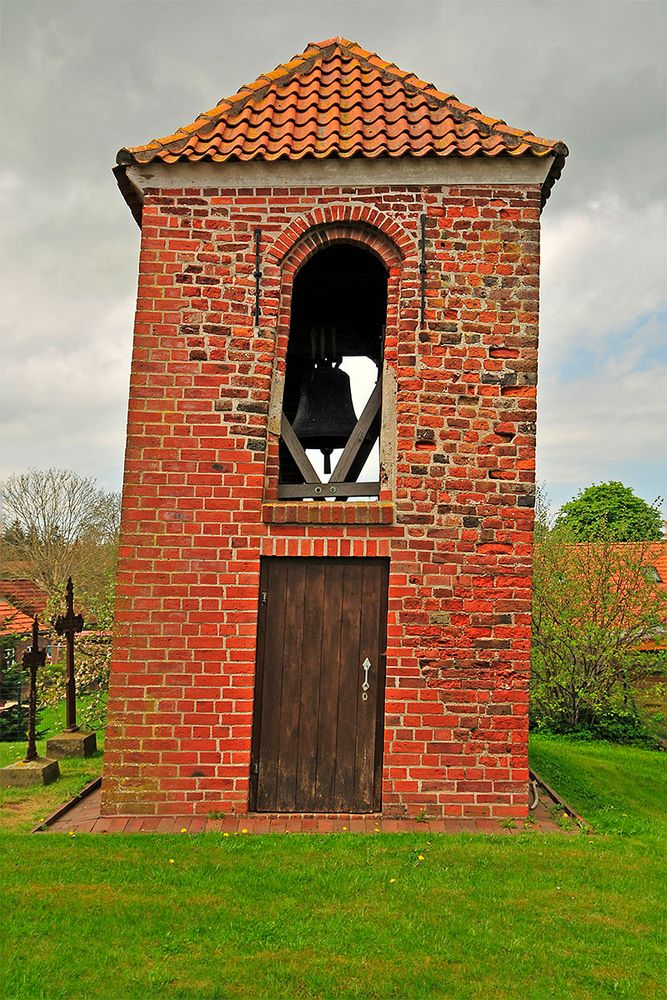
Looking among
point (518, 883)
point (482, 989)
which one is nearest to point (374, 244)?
point (518, 883)

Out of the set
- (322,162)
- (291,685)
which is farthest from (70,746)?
(322,162)

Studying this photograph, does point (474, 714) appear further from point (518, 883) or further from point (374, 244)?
point (374, 244)

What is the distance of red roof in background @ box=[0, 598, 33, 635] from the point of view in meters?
21.3

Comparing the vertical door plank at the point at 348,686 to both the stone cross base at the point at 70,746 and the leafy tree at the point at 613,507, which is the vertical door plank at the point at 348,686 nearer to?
the stone cross base at the point at 70,746

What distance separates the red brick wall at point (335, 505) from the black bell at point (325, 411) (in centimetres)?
89

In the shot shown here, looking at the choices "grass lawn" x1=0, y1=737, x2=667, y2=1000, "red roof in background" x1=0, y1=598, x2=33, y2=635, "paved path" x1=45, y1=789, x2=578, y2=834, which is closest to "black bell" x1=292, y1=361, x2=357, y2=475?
"paved path" x1=45, y1=789, x2=578, y2=834

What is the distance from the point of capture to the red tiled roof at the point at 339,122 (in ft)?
20.6

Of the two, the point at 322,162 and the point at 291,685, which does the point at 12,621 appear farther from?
the point at 322,162

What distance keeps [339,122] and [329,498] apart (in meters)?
3.27

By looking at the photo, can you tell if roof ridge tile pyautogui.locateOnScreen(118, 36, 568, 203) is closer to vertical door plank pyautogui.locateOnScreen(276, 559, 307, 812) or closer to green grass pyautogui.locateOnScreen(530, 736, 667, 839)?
vertical door plank pyautogui.locateOnScreen(276, 559, 307, 812)

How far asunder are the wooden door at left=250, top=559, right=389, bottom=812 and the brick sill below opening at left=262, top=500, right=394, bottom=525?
32 centimetres

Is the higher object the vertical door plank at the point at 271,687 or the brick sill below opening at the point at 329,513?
the brick sill below opening at the point at 329,513

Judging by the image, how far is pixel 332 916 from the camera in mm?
4215

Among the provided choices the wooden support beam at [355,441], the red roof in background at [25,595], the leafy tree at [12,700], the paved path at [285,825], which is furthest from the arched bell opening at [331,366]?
the red roof in background at [25,595]
